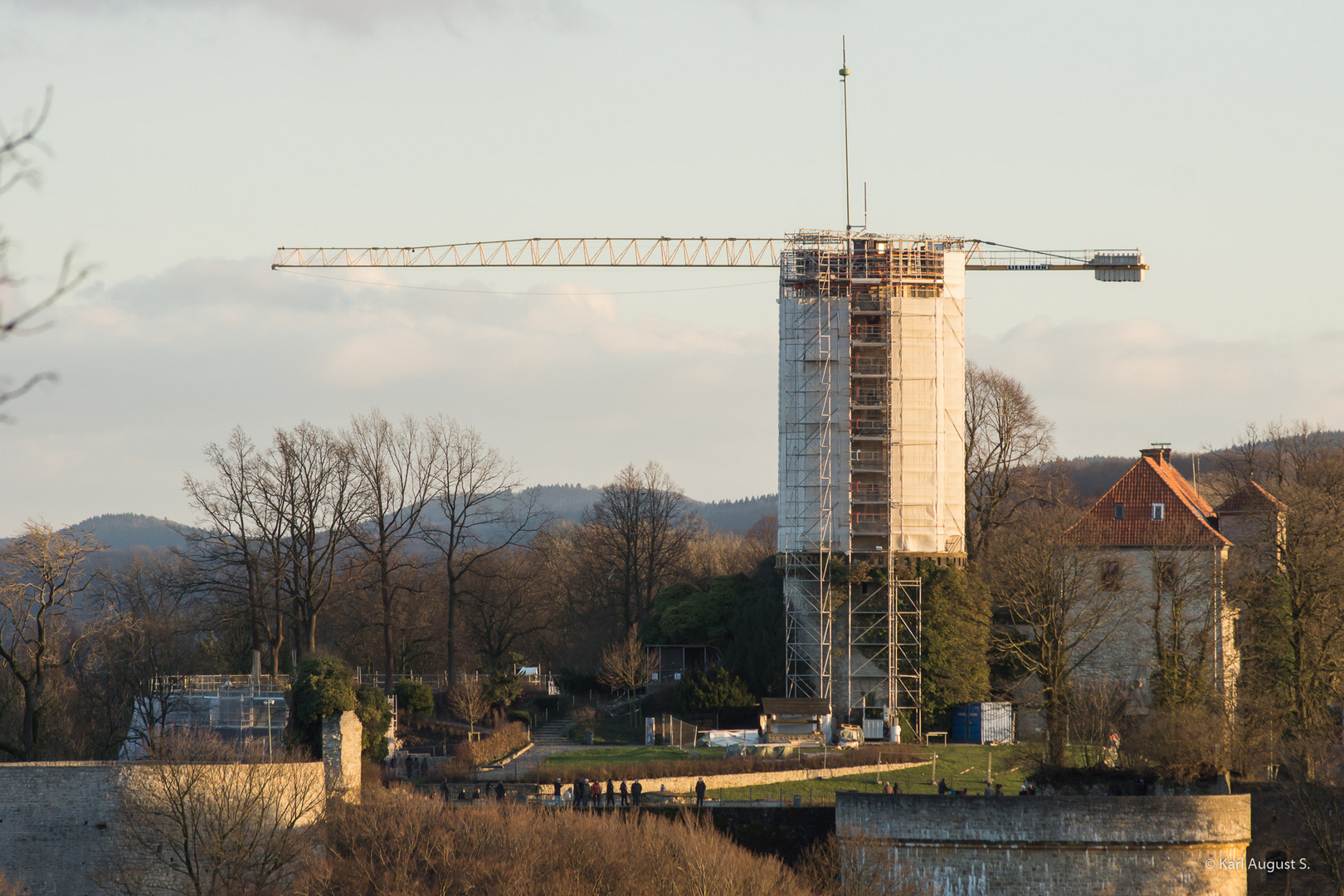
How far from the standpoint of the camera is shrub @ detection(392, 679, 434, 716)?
48.0 m

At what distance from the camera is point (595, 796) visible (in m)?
35.6

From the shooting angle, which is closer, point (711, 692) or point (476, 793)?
point (476, 793)

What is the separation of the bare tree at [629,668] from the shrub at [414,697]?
6977 mm

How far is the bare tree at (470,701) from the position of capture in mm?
47741

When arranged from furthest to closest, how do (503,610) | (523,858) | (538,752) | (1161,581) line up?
(503,610) → (1161,581) → (538,752) → (523,858)

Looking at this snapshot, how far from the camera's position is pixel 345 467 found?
55.4 meters

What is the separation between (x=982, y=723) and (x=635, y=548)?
2011cm

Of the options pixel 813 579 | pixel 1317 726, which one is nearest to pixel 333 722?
pixel 813 579

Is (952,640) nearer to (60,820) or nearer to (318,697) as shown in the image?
(318,697)

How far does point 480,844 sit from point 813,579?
22.9 metres

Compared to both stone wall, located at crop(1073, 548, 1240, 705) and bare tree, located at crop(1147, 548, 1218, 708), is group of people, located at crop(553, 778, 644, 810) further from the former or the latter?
stone wall, located at crop(1073, 548, 1240, 705)

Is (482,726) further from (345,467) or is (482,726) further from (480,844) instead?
(480,844)

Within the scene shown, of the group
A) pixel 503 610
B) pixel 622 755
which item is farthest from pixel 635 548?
pixel 622 755

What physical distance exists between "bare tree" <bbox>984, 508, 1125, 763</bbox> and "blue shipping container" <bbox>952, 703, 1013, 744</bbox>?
186 centimetres
